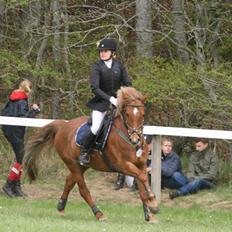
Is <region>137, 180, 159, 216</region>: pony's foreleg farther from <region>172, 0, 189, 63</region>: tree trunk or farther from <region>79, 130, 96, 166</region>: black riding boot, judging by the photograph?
<region>172, 0, 189, 63</region>: tree trunk

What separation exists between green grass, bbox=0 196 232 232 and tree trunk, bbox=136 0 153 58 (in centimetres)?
422

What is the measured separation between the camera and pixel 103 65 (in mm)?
11500

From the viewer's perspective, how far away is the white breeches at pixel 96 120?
1145cm

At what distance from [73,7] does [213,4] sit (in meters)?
3.39

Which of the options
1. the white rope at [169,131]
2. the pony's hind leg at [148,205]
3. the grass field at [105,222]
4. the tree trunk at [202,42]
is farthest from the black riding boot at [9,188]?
the tree trunk at [202,42]

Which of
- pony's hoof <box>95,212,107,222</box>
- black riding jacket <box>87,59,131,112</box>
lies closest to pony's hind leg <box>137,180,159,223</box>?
pony's hoof <box>95,212,107,222</box>

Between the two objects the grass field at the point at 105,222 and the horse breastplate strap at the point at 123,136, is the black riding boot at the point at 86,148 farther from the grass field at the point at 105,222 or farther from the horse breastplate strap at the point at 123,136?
the grass field at the point at 105,222

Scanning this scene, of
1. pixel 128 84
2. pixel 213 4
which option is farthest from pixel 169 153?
pixel 213 4

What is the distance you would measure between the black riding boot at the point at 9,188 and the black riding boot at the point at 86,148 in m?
3.06

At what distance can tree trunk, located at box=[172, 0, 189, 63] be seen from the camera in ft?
54.9

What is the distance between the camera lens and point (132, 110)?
10.7 metres

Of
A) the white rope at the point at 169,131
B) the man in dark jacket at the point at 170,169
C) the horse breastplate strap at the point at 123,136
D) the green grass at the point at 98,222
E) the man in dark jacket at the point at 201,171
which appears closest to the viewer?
the green grass at the point at 98,222

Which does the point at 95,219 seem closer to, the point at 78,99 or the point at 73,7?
the point at 78,99

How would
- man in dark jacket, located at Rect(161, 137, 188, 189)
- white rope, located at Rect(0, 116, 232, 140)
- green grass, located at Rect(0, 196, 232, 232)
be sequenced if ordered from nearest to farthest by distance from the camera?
green grass, located at Rect(0, 196, 232, 232), white rope, located at Rect(0, 116, 232, 140), man in dark jacket, located at Rect(161, 137, 188, 189)
